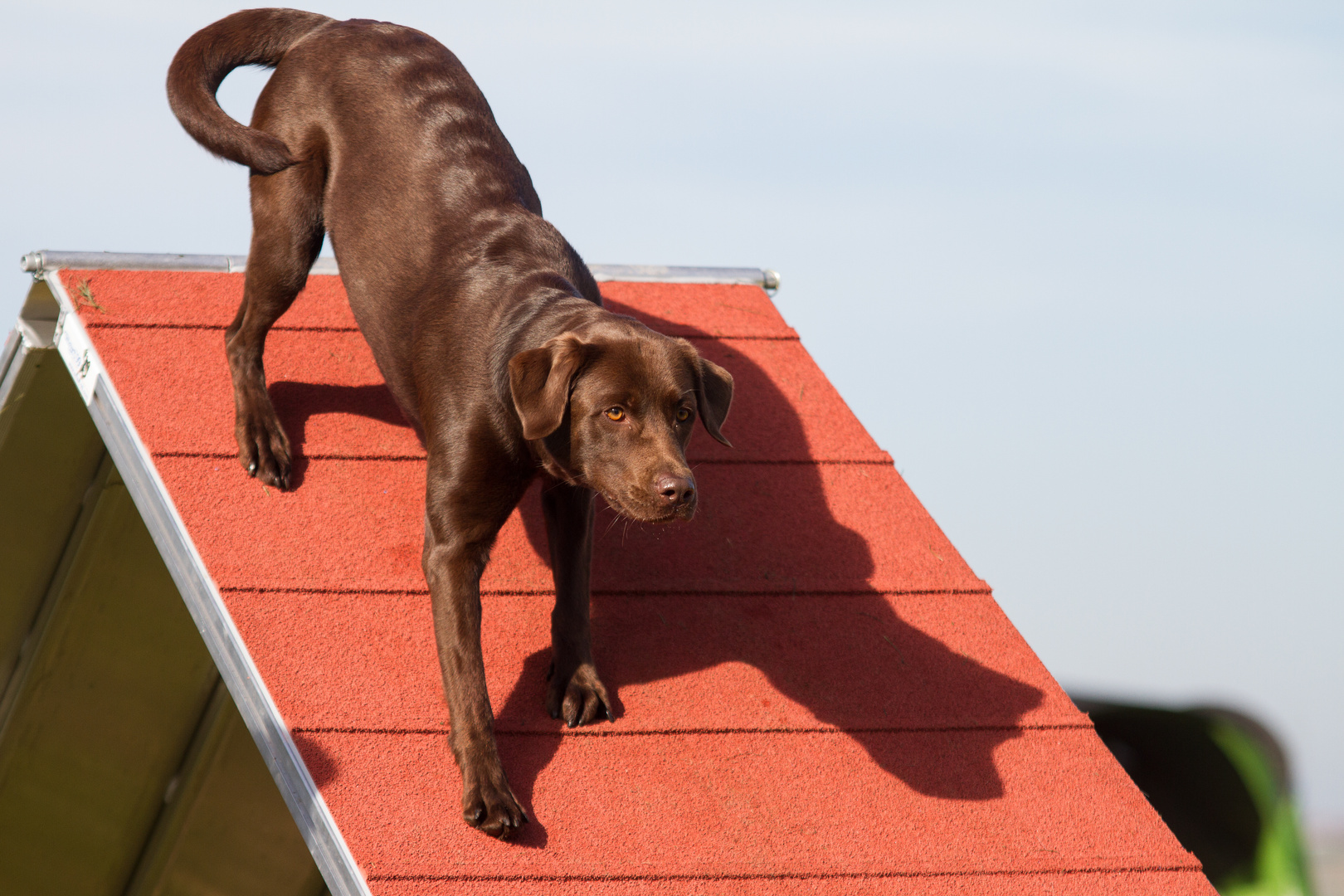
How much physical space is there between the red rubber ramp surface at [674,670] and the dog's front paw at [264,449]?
42 millimetres

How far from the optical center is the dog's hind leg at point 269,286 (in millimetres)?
3473

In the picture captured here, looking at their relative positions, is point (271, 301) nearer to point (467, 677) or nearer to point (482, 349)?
point (482, 349)

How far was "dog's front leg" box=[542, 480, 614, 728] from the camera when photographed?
9.89ft

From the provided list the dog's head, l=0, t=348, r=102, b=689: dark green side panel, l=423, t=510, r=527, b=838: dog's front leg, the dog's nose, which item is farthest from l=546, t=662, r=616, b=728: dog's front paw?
l=0, t=348, r=102, b=689: dark green side panel

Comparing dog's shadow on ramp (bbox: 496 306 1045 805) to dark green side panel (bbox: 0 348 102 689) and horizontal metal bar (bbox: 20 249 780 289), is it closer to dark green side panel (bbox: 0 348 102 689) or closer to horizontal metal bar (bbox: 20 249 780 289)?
horizontal metal bar (bbox: 20 249 780 289)

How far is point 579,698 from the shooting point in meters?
3.01

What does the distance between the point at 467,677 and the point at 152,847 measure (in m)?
3.15

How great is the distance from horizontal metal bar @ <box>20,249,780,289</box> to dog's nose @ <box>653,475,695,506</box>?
184 centimetres

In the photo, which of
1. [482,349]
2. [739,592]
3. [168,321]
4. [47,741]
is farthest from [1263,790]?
[47,741]

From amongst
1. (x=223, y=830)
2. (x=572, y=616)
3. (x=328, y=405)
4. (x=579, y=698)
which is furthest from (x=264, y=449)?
(x=223, y=830)

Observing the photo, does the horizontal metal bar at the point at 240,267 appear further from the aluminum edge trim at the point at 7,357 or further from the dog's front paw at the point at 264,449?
the dog's front paw at the point at 264,449

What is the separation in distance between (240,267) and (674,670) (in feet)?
7.07

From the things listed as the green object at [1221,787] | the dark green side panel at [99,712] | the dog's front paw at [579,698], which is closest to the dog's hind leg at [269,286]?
the dog's front paw at [579,698]

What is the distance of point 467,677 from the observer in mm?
2797
